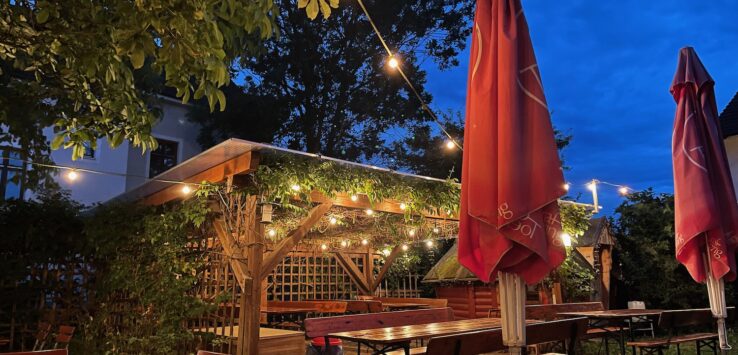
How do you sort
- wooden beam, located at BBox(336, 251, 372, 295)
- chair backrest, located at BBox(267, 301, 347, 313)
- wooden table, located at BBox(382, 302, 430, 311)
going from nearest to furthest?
1. chair backrest, located at BBox(267, 301, 347, 313)
2. wooden table, located at BBox(382, 302, 430, 311)
3. wooden beam, located at BBox(336, 251, 372, 295)

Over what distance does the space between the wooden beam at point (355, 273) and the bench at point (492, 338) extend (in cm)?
923

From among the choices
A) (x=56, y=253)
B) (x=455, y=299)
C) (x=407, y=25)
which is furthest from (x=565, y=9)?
(x=56, y=253)

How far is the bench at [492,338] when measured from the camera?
3.84 meters

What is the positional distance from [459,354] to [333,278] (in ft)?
→ 35.0

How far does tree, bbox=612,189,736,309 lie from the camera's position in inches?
447

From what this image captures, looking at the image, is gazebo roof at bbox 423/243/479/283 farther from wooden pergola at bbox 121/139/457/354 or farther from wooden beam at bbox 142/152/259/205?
wooden beam at bbox 142/152/259/205

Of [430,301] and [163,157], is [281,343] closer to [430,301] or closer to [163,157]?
[430,301]

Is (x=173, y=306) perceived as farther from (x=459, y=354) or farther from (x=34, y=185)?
(x=459, y=354)

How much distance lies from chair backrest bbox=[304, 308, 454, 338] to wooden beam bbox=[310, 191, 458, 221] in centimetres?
134

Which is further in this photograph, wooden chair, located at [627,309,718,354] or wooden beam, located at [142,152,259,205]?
wooden chair, located at [627,309,718,354]

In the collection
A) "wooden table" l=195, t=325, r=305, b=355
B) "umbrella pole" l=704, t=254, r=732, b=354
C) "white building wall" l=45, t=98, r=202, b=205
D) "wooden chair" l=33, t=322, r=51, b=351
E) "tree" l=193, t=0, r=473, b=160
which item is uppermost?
"tree" l=193, t=0, r=473, b=160

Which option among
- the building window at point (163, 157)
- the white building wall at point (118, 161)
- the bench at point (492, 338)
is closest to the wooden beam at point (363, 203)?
the bench at point (492, 338)

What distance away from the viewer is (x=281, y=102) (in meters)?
17.5

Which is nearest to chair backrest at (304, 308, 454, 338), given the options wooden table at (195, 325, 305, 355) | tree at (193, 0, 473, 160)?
wooden table at (195, 325, 305, 355)
